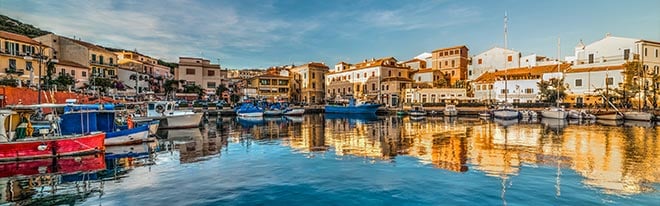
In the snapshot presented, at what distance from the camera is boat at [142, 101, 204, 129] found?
31.2 metres

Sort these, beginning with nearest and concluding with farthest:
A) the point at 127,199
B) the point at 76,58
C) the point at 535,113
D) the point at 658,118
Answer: the point at 127,199 < the point at 658,118 < the point at 535,113 < the point at 76,58

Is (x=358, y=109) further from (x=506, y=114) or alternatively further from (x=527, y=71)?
(x=527, y=71)

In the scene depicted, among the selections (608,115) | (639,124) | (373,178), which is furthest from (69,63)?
(608,115)

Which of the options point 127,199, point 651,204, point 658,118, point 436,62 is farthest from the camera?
point 436,62

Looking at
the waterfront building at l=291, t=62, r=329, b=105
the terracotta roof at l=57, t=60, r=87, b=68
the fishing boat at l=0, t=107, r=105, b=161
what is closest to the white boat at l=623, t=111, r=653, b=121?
the fishing boat at l=0, t=107, r=105, b=161

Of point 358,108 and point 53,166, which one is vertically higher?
point 358,108

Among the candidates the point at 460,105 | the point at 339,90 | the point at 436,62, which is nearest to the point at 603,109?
the point at 460,105

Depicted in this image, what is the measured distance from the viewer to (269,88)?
73688mm

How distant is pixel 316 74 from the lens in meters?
81.2

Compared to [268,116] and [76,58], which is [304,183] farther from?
[76,58]

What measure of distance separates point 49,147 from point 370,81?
2278 inches

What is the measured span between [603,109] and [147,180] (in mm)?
49636

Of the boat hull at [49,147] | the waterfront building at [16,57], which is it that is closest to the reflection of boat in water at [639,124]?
the boat hull at [49,147]

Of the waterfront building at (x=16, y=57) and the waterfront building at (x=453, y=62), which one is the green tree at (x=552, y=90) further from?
the waterfront building at (x=16, y=57)
